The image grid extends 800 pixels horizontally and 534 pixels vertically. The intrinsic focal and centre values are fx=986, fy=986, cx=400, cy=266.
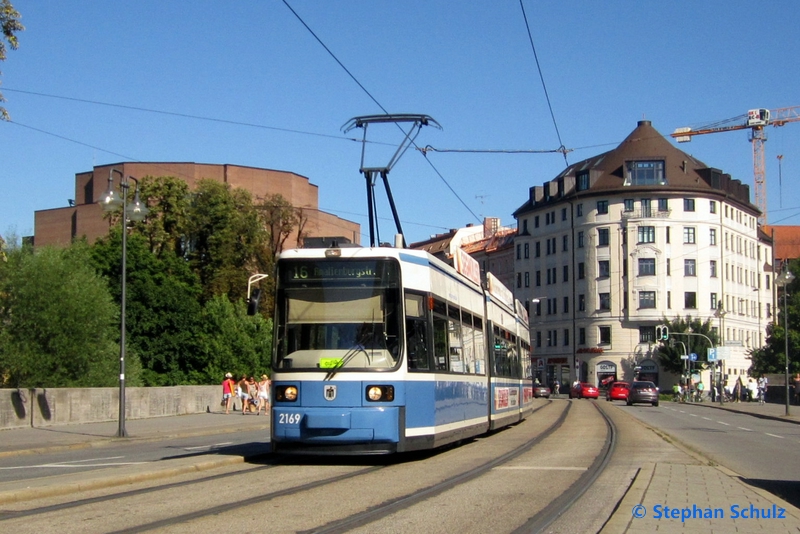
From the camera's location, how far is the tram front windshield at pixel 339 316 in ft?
46.4

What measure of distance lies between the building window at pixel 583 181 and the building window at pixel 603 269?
7156 millimetres

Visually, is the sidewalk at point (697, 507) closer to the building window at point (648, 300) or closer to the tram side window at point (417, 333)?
the tram side window at point (417, 333)

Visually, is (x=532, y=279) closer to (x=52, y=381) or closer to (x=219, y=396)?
(x=219, y=396)

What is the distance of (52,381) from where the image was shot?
38562 millimetres

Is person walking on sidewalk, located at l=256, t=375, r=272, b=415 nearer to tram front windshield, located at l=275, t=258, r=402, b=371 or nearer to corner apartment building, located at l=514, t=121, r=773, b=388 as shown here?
tram front windshield, located at l=275, t=258, r=402, b=371

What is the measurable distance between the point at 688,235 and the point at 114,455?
7649 centimetres

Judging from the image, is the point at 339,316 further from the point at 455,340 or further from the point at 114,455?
the point at 114,455

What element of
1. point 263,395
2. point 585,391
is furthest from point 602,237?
point 263,395

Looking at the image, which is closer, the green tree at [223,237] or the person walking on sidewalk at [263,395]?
the person walking on sidewalk at [263,395]

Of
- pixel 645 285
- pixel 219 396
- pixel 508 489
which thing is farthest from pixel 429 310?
pixel 645 285

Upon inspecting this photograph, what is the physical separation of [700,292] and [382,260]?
79.6m

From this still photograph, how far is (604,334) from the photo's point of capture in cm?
8988

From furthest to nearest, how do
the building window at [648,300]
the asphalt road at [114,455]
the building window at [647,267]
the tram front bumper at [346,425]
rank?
the building window at [647,267], the building window at [648,300], the asphalt road at [114,455], the tram front bumper at [346,425]

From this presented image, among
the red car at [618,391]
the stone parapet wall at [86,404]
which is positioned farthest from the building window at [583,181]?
the stone parapet wall at [86,404]
